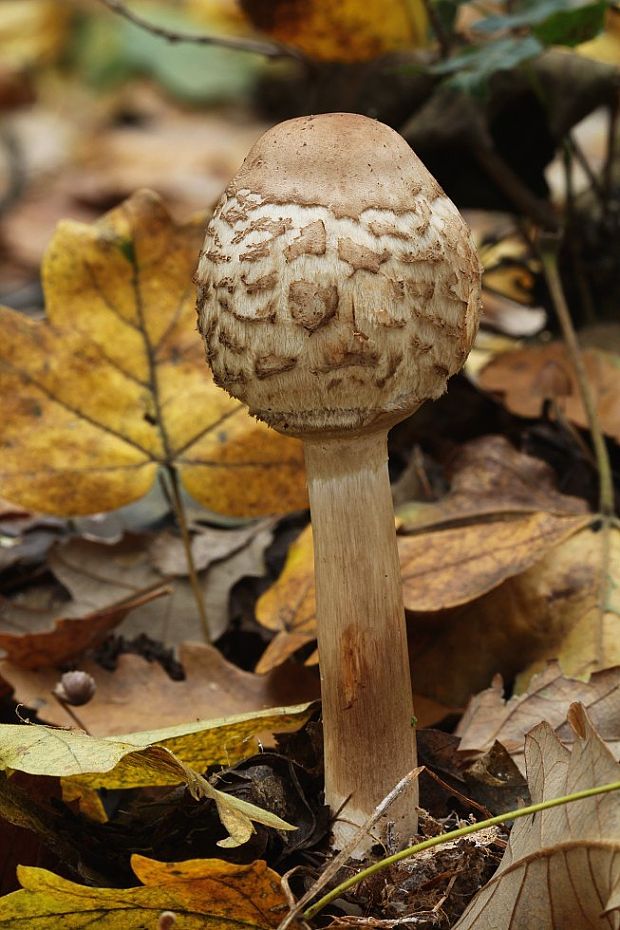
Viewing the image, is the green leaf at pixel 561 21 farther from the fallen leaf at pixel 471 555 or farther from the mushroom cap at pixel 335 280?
the fallen leaf at pixel 471 555

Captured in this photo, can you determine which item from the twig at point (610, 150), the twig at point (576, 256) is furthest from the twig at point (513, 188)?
the twig at point (610, 150)

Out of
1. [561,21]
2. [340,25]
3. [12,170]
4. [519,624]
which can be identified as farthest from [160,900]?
[12,170]

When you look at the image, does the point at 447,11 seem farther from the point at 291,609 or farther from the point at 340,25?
the point at 291,609

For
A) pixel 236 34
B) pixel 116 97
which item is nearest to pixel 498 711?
pixel 236 34

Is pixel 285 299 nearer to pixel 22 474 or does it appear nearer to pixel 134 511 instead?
pixel 22 474

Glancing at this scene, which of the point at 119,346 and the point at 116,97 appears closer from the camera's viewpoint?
the point at 119,346

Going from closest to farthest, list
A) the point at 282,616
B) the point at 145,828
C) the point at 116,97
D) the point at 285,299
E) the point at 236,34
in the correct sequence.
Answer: the point at 285,299
the point at 145,828
the point at 282,616
the point at 236,34
the point at 116,97
